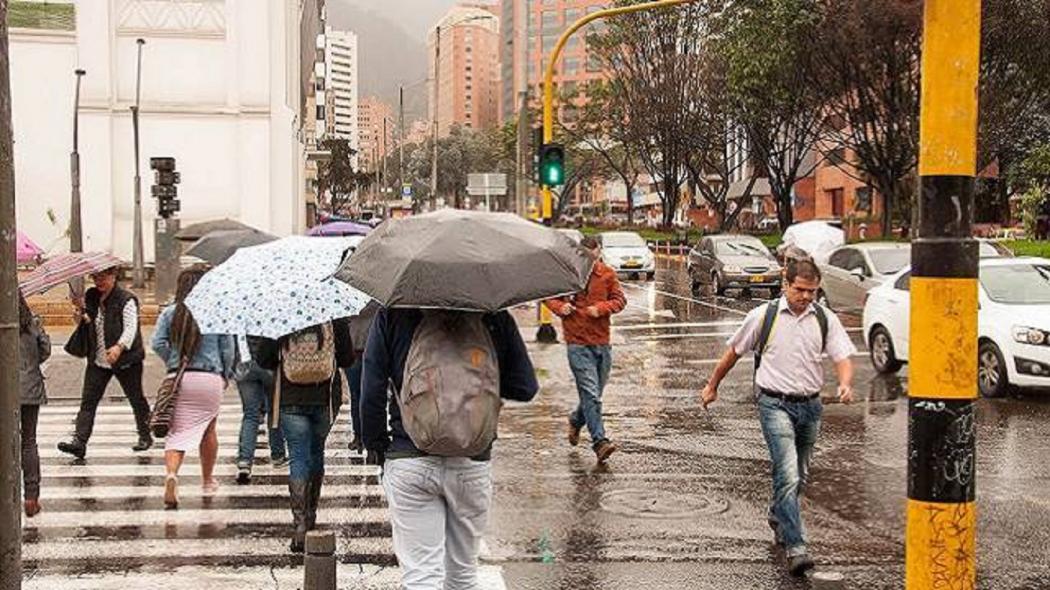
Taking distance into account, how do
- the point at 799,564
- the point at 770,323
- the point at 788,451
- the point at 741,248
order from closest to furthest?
1. the point at 799,564
2. the point at 788,451
3. the point at 770,323
4. the point at 741,248

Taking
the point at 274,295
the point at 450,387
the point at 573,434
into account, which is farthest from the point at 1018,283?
the point at 450,387

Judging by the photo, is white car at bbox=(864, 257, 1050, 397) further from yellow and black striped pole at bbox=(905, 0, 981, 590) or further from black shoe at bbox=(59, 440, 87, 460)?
yellow and black striped pole at bbox=(905, 0, 981, 590)

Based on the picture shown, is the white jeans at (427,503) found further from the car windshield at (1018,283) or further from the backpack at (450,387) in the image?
the car windshield at (1018,283)

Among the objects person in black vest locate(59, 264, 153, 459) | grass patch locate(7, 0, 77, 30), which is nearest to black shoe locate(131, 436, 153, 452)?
person in black vest locate(59, 264, 153, 459)

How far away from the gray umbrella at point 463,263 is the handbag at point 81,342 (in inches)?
243

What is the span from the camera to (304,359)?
23.6 ft

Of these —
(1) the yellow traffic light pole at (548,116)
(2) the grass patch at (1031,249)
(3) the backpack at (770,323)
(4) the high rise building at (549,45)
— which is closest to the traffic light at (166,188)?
(1) the yellow traffic light pole at (548,116)

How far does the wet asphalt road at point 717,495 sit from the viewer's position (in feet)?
23.0

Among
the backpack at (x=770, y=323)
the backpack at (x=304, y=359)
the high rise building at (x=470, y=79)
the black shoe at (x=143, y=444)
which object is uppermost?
the high rise building at (x=470, y=79)

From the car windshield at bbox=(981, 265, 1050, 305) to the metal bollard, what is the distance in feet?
35.7

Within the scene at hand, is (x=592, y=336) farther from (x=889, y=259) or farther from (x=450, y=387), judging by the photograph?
(x=889, y=259)

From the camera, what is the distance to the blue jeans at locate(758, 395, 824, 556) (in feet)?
22.7

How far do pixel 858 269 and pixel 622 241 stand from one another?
17.0 m

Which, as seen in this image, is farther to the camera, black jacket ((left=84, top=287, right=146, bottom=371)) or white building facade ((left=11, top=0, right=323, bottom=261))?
white building facade ((left=11, top=0, right=323, bottom=261))
